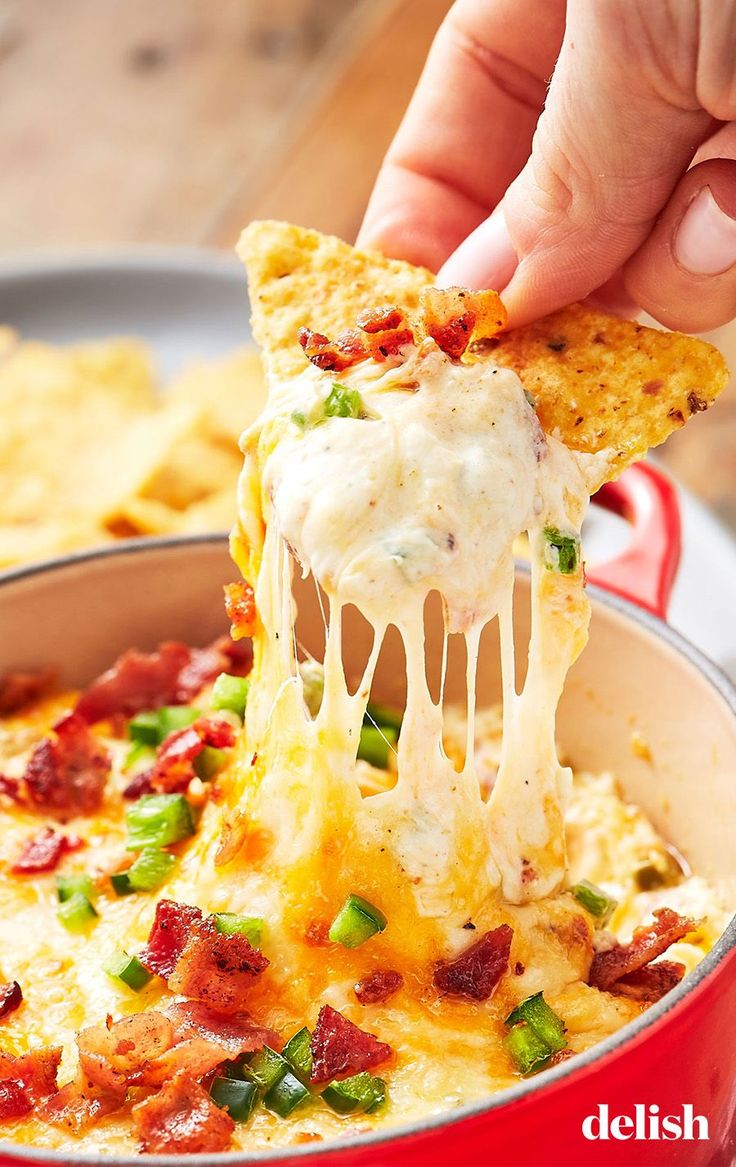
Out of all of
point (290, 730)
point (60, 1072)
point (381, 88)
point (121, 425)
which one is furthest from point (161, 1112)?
point (381, 88)

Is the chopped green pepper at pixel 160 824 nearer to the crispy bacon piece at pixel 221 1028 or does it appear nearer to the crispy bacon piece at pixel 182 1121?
the crispy bacon piece at pixel 221 1028

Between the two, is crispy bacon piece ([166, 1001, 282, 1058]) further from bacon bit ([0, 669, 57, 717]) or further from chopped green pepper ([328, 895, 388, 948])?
bacon bit ([0, 669, 57, 717])

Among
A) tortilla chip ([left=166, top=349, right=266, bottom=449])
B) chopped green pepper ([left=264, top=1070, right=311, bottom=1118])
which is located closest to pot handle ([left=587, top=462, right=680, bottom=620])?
chopped green pepper ([left=264, top=1070, right=311, bottom=1118])

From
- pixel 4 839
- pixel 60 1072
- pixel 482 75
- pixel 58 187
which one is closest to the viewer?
pixel 60 1072

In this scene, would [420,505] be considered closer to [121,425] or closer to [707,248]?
[707,248]

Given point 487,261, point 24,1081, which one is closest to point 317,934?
point 24,1081

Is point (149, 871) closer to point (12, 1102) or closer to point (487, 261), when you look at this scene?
point (12, 1102)
